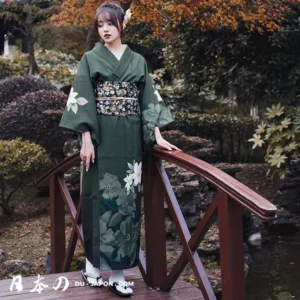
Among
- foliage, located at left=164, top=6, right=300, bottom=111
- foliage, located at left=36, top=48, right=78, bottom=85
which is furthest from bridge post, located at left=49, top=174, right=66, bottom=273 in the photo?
foliage, located at left=36, top=48, right=78, bottom=85

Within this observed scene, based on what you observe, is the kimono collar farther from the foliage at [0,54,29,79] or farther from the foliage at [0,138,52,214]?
the foliage at [0,54,29,79]

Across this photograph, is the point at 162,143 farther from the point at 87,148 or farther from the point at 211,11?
the point at 211,11

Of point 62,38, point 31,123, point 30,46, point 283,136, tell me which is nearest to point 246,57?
point 283,136

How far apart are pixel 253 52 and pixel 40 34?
26.0 ft

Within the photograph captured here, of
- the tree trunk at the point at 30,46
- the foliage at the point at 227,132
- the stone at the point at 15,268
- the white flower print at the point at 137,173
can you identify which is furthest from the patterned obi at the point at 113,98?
the tree trunk at the point at 30,46

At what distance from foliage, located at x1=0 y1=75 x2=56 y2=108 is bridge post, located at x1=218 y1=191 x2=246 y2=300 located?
7521 millimetres

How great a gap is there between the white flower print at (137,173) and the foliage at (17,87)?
6.48 m

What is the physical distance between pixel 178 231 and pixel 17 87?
7127 millimetres

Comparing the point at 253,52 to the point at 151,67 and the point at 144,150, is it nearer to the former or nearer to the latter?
the point at 144,150

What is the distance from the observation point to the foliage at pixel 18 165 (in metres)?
6.95

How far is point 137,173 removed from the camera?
3.36 meters

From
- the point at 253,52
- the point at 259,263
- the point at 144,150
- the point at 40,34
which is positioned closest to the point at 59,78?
the point at 40,34

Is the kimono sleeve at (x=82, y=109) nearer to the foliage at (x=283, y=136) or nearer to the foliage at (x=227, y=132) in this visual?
the foliage at (x=283, y=136)

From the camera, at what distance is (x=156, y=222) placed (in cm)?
337
